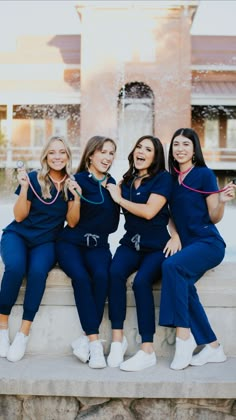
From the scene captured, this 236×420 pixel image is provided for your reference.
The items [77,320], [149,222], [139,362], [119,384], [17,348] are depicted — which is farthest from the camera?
[149,222]

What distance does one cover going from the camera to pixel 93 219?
3.06 metres

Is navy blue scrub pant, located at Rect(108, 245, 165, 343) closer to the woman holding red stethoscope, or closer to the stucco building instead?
the woman holding red stethoscope

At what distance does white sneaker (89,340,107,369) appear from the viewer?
260cm

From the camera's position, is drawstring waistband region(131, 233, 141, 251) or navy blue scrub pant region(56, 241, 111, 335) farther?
drawstring waistband region(131, 233, 141, 251)

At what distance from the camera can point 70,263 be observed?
283 cm

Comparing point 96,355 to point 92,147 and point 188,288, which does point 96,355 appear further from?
point 92,147

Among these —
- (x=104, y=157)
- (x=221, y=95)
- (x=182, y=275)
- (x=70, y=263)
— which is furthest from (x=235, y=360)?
(x=221, y=95)

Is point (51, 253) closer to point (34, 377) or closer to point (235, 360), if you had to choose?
point (34, 377)

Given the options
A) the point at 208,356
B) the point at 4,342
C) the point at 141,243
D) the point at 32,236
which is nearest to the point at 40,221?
the point at 32,236

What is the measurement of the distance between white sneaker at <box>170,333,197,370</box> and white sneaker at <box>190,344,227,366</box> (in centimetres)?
6

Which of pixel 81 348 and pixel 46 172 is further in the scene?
pixel 46 172

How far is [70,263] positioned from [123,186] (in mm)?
648

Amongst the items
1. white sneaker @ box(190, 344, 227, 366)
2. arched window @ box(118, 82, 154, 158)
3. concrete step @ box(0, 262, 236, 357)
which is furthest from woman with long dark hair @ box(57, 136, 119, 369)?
arched window @ box(118, 82, 154, 158)

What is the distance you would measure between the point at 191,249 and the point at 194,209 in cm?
28
